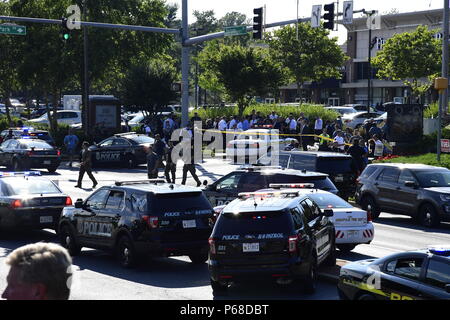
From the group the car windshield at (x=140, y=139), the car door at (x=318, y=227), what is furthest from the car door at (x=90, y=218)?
the car windshield at (x=140, y=139)

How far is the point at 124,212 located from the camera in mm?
15297

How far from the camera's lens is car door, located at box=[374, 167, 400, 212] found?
74.0 feet

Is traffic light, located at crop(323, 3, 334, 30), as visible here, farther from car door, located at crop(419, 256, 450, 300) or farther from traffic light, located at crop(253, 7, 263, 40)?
car door, located at crop(419, 256, 450, 300)

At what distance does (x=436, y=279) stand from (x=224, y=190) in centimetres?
994

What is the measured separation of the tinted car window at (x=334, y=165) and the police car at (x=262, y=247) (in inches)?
427

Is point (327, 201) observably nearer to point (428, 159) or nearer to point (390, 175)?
point (390, 175)

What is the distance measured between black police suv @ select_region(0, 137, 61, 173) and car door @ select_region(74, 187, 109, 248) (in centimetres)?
1842

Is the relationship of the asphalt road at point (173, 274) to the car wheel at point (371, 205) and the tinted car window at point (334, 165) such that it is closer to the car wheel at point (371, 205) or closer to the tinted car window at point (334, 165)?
the car wheel at point (371, 205)

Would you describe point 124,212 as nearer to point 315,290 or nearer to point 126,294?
point 126,294

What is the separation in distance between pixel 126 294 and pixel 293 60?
60.8 m

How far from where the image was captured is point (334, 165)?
936 inches

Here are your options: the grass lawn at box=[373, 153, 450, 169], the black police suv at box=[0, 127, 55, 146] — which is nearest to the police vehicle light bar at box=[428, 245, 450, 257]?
the grass lawn at box=[373, 153, 450, 169]

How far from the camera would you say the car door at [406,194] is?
21891 mm

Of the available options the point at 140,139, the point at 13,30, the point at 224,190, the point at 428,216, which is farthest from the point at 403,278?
the point at 140,139
